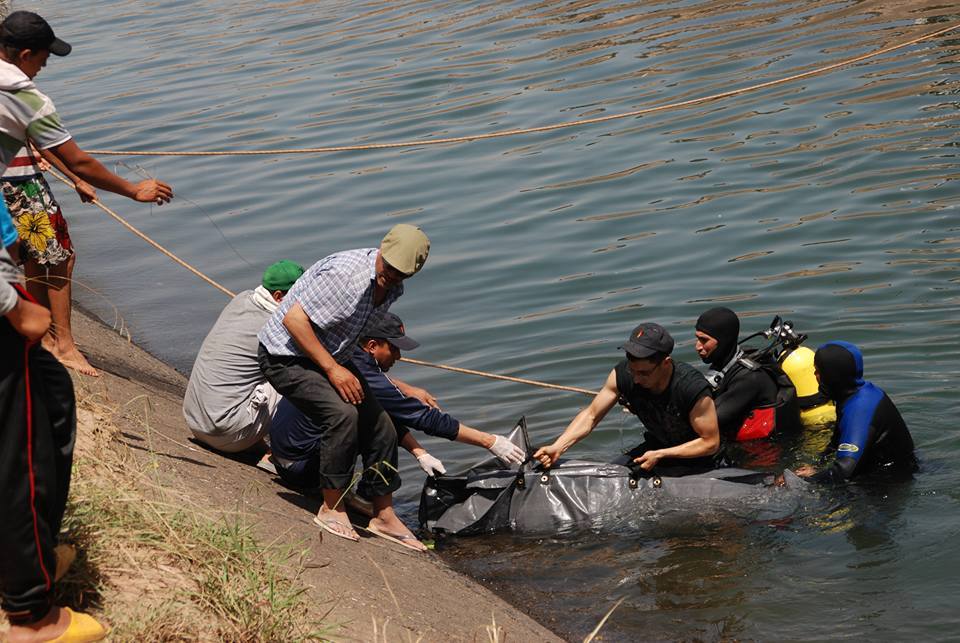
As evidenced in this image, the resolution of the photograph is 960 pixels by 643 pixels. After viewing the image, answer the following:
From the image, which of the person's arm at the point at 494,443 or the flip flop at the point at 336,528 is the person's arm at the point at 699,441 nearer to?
the person's arm at the point at 494,443

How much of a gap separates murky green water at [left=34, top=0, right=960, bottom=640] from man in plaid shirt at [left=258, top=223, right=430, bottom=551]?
2.72 ft

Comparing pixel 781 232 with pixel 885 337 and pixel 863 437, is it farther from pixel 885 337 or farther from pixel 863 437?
pixel 863 437

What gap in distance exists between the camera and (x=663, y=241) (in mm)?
10711

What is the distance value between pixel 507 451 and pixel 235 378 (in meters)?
1.53

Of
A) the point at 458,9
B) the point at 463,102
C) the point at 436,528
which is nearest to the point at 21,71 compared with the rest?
the point at 436,528

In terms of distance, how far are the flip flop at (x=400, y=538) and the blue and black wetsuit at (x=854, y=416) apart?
2267mm

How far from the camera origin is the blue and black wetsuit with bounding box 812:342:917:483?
6266 mm

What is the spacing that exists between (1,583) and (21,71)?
2.85 m

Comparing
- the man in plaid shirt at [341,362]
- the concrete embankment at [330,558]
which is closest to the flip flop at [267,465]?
the concrete embankment at [330,558]

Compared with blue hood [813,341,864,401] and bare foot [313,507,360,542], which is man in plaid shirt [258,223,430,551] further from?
blue hood [813,341,864,401]

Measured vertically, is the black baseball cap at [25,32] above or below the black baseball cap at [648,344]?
above

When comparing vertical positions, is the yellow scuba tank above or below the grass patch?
below

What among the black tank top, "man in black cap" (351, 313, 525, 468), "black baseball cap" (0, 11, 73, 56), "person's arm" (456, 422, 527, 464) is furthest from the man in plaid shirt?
"black baseball cap" (0, 11, 73, 56)

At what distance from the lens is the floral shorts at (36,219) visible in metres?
5.89
